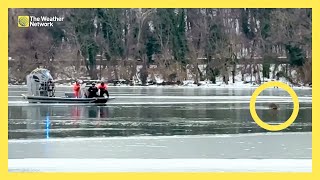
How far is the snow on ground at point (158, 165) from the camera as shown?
300 inches

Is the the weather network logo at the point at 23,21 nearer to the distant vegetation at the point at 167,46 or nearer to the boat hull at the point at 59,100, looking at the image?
the distant vegetation at the point at 167,46

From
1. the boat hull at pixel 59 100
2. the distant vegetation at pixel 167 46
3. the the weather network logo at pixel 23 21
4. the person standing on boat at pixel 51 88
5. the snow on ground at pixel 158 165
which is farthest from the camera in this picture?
the boat hull at pixel 59 100

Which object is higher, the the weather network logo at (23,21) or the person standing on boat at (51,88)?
the the weather network logo at (23,21)

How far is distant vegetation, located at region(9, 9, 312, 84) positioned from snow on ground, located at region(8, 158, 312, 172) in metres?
1.11

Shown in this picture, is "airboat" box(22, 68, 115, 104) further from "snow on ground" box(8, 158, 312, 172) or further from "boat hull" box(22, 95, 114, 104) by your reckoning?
"snow on ground" box(8, 158, 312, 172)

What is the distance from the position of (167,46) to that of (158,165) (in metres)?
2.71

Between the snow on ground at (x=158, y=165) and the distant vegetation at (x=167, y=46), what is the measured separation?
111 cm

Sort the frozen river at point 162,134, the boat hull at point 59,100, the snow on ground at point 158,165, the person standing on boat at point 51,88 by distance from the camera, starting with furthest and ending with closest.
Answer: the boat hull at point 59,100, the person standing on boat at point 51,88, the frozen river at point 162,134, the snow on ground at point 158,165

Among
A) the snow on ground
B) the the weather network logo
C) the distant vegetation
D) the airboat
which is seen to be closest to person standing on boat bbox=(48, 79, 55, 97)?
the airboat

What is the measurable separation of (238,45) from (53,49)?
2.80 metres

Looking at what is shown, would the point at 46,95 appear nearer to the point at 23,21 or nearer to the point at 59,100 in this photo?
the point at 59,100

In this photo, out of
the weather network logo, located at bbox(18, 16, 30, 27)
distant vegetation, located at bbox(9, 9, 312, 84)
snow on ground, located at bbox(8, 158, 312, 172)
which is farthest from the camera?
distant vegetation, located at bbox(9, 9, 312, 84)

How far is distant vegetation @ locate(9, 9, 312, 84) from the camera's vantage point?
27.9ft

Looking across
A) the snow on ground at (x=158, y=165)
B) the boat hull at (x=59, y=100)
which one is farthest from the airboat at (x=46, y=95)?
the snow on ground at (x=158, y=165)
